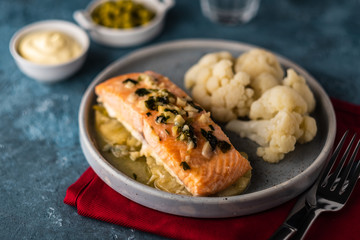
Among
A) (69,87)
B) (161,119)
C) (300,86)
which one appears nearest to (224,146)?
(161,119)

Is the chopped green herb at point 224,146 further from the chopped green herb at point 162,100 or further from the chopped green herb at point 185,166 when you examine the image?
the chopped green herb at point 162,100

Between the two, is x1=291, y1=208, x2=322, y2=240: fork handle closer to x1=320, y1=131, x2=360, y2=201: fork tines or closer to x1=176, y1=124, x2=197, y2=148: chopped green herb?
x1=320, y1=131, x2=360, y2=201: fork tines

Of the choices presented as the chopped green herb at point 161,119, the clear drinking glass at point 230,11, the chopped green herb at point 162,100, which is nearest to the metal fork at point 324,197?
the chopped green herb at point 161,119

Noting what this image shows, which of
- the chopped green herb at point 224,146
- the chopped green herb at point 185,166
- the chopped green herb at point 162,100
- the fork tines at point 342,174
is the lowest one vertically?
the fork tines at point 342,174

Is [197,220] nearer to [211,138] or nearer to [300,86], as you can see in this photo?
[211,138]

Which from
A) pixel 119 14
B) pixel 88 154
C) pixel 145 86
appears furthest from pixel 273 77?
pixel 119 14

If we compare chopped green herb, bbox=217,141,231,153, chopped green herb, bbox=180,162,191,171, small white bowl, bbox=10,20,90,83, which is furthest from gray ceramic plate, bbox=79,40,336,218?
small white bowl, bbox=10,20,90,83
